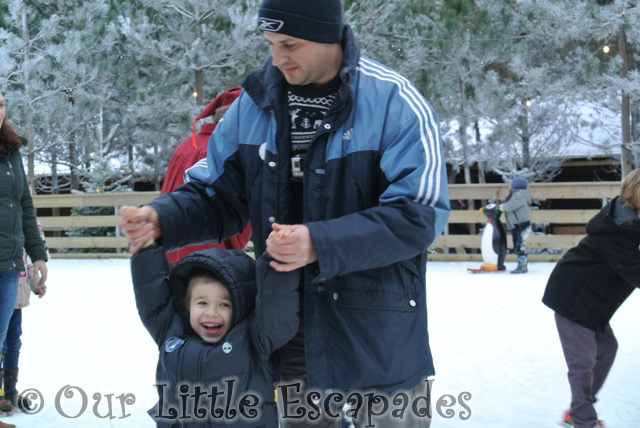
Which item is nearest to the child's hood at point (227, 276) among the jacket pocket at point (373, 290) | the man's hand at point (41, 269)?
the jacket pocket at point (373, 290)

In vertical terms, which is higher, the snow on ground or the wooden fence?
the wooden fence

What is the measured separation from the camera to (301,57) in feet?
6.18

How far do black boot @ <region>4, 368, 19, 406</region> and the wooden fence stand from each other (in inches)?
319

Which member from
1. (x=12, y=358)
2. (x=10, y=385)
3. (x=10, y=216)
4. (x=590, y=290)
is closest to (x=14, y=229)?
(x=10, y=216)

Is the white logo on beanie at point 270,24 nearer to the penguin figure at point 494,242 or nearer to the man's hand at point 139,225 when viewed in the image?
the man's hand at point 139,225

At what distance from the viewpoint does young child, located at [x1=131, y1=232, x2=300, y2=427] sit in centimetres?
205

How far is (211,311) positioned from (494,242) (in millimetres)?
8221

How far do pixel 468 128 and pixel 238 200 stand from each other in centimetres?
1427

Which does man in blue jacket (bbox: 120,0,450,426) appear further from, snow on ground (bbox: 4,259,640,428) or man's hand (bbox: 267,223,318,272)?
snow on ground (bbox: 4,259,640,428)

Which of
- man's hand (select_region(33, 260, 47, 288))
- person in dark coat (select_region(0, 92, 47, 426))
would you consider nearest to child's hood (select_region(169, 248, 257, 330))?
person in dark coat (select_region(0, 92, 47, 426))

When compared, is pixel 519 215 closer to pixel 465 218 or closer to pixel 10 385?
pixel 465 218

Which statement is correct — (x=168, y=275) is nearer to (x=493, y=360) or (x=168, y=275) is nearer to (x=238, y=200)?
(x=238, y=200)

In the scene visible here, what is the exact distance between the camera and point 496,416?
405 centimetres

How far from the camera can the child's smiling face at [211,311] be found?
2160 mm
